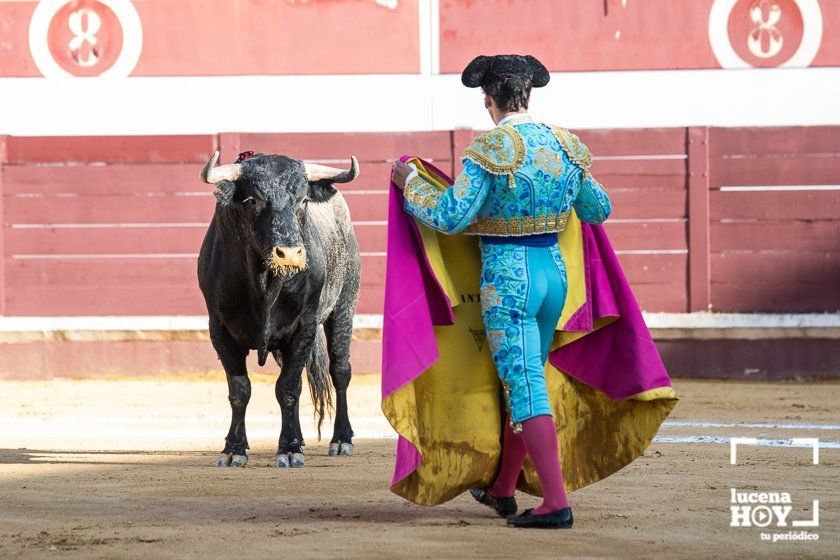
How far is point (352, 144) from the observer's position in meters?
10.4

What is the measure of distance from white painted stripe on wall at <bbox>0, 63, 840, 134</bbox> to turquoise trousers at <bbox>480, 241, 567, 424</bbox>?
6366mm

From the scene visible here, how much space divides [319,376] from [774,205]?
4.93 meters

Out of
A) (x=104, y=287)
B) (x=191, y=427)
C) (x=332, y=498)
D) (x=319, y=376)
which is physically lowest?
(x=191, y=427)

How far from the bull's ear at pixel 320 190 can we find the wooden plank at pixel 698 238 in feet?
16.1

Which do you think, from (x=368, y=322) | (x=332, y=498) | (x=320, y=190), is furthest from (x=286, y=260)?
(x=368, y=322)

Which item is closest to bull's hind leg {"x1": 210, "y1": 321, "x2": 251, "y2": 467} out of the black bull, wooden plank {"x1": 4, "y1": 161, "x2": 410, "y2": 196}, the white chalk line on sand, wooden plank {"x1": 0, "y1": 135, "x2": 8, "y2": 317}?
the black bull

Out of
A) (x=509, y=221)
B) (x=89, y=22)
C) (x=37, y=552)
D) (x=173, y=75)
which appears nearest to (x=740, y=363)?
(x=173, y=75)

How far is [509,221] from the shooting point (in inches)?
155

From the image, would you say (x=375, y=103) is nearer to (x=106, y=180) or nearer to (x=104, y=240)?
(x=106, y=180)

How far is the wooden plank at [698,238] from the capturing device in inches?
404

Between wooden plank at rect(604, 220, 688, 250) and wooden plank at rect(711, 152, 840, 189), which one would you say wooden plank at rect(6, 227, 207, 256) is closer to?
wooden plank at rect(604, 220, 688, 250)

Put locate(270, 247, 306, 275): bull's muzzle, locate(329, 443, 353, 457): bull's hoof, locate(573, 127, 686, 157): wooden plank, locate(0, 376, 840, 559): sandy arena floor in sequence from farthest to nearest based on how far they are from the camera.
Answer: locate(573, 127, 686, 157): wooden plank → locate(329, 443, 353, 457): bull's hoof → locate(270, 247, 306, 275): bull's muzzle → locate(0, 376, 840, 559): sandy arena floor

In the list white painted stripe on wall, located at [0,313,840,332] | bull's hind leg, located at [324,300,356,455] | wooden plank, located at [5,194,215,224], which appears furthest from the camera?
wooden plank, located at [5,194,215,224]

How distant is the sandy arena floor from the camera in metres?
3.65
